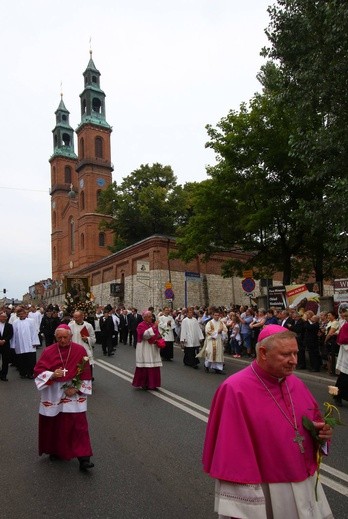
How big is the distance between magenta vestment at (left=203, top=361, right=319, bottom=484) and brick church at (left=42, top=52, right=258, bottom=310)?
20.9m

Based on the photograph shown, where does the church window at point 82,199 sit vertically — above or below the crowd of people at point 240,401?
above

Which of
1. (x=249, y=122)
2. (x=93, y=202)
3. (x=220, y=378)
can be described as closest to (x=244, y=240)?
(x=249, y=122)

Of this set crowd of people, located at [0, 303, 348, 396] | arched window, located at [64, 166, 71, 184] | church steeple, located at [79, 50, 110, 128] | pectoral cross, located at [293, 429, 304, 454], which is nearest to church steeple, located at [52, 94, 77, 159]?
arched window, located at [64, 166, 71, 184]

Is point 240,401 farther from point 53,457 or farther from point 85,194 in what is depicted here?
point 85,194

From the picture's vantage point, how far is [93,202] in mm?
66188

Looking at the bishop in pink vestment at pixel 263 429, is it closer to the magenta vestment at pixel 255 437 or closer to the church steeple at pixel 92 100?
the magenta vestment at pixel 255 437

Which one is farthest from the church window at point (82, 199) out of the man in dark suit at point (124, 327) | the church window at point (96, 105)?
the man in dark suit at point (124, 327)

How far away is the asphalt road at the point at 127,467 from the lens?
4656mm

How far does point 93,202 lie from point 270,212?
47859 millimetres

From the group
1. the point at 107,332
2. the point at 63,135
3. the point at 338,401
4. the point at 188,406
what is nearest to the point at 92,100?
the point at 63,135

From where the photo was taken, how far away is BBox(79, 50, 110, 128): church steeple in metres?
69.2

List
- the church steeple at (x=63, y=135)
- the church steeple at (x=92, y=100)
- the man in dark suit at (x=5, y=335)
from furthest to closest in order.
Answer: the church steeple at (x=63, y=135) < the church steeple at (x=92, y=100) < the man in dark suit at (x=5, y=335)

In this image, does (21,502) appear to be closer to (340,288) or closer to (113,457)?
(113,457)

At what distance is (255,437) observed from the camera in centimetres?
294
